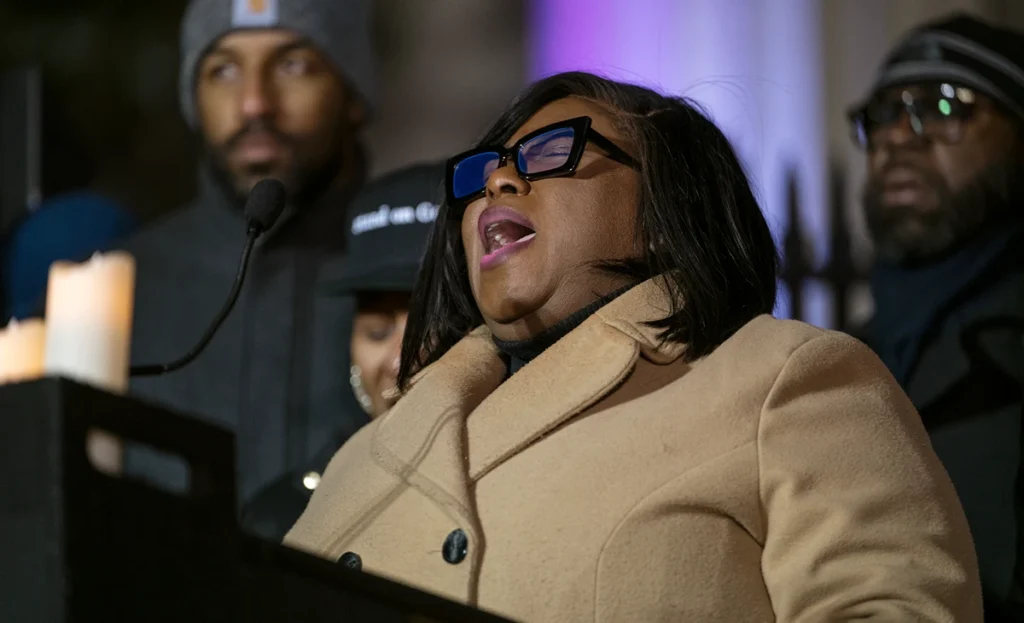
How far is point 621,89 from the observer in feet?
7.88

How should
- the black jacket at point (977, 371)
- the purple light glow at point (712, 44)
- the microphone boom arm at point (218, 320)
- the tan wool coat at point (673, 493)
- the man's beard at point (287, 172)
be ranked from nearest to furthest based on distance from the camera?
the tan wool coat at point (673, 493) < the microphone boom arm at point (218, 320) < the black jacket at point (977, 371) < the man's beard at point (287, 172) < the purple light glow at point (712, 44)

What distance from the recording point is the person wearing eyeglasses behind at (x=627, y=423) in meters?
1.81

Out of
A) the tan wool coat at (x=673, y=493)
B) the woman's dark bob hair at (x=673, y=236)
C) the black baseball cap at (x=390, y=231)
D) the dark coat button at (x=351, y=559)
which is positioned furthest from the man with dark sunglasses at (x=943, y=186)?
the dark coat button at (x=351, y=559)

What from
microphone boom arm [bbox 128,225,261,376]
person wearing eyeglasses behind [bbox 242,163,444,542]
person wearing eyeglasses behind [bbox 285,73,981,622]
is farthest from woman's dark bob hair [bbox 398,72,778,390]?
person wearing eyeglasses behind [bbox 242,163,444,542]

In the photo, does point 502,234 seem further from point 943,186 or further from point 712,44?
point 712,44

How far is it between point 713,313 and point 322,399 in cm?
174

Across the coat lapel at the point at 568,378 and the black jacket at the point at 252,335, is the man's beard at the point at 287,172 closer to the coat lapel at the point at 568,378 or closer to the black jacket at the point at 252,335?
the black jacket at the point at 252,335

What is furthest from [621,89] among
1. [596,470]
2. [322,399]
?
[322,399]

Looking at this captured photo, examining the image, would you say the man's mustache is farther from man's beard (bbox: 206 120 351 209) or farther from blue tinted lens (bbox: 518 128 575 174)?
blue tinted lens (bbox: 518 128 575 174)

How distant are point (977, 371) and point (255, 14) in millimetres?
1947

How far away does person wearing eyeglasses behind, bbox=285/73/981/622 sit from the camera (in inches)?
71.4

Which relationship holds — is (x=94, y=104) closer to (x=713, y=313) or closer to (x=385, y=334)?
(x=385, y=334)

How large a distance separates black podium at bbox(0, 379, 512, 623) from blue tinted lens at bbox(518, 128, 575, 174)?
91cm

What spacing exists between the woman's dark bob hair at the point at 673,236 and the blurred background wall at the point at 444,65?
293 centimetres
